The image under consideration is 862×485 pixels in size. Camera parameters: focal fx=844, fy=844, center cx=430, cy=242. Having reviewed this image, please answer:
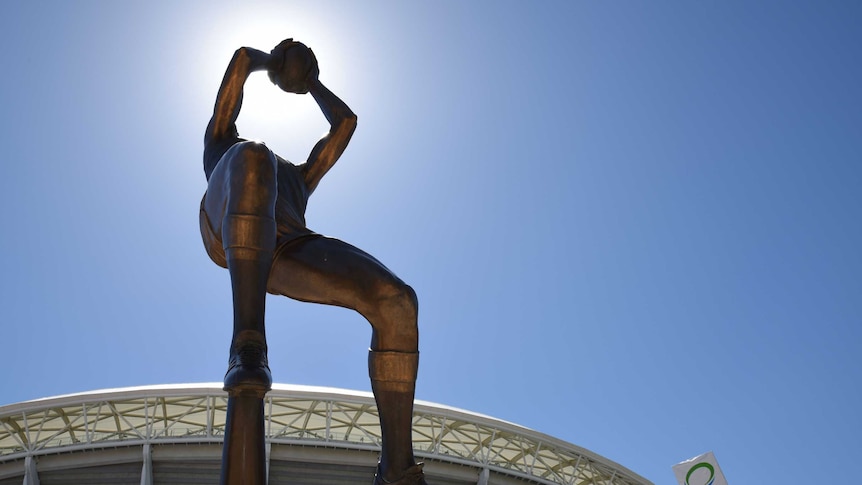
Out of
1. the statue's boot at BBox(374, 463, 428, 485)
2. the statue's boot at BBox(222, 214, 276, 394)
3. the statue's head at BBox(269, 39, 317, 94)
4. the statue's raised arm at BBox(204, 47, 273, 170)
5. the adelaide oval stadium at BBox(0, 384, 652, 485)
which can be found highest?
the adelaide oval stadium at BBox(0, 384, 652, 485)

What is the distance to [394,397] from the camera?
9.41 feet

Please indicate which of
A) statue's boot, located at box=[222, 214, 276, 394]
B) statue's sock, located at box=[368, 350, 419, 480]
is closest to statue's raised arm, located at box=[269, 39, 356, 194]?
statue's boot, located at box=[222, 214, 276, 394]

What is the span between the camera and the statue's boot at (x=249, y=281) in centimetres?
258

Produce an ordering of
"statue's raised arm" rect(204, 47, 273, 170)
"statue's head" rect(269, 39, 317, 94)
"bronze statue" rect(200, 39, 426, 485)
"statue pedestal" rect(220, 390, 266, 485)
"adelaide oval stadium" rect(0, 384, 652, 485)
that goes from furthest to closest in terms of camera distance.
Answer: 1. "adelaide oval stadium" rect(0, 384, 652, 485)
2. "statue's head" rect(269, 39, 317, 94)
3. "statue's raised arm" rect(204, 47, 273, 170)
4. "bronze statue" rect(200, 39, 426, 485)
5. "statue pedestal" rect(220, 390, 266, 485)

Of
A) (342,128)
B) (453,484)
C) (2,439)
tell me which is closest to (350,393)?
(453,484)

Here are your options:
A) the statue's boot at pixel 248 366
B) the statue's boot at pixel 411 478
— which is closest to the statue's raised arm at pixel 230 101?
the statue's boot at pixel 248 366

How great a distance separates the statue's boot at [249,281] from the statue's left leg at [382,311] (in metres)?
0.15

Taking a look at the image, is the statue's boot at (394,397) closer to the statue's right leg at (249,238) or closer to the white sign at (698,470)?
the statue's right leg at (249,238)

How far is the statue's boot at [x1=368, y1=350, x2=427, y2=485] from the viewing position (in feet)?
9.26

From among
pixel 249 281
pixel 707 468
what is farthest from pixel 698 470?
pixel 249 281

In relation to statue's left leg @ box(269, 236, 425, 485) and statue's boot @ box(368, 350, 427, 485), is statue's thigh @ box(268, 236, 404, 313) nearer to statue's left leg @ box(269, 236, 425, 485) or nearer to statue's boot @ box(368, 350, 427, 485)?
statue's left leg @ box(269, 236, 425, 485)

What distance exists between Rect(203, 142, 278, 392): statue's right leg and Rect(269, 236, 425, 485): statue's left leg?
0.49ft

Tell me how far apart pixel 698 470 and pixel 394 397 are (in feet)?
64.8

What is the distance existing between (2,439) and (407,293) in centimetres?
3178
